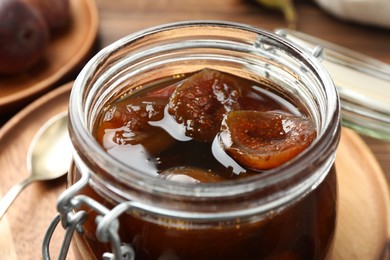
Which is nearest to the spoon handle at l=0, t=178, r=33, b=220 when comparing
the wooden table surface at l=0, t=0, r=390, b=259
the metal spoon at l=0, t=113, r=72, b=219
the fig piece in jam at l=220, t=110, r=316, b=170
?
the metal spoon at l=0, t=113, r=72, b=219

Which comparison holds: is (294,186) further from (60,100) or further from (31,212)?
(60,100)

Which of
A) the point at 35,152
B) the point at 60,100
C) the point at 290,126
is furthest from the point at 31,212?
the point at 290,126

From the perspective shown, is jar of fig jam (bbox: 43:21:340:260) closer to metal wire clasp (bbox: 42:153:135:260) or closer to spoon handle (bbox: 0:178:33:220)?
metal wire clasp (bbox: 42:153:135:260)

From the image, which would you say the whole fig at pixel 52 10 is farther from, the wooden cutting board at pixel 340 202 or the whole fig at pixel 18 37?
the wooden cutting board at pixel 340 202

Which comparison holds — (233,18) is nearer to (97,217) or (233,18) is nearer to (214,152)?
(214,152)

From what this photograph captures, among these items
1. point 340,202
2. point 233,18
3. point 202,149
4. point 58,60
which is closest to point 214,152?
point 202,149

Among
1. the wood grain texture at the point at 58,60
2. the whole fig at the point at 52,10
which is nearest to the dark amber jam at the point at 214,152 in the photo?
the wood grain texture at the point at 58,60
